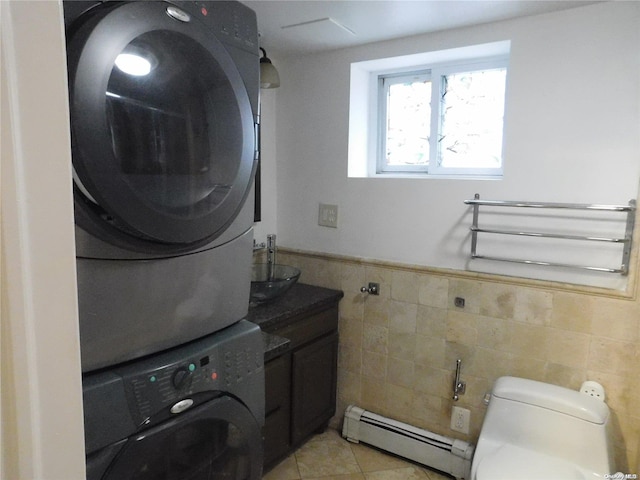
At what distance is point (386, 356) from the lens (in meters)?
2.22

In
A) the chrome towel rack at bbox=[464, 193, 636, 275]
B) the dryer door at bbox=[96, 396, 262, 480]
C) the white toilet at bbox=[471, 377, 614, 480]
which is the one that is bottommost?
the white toilet at bbox=[471, 377, 614, 480]

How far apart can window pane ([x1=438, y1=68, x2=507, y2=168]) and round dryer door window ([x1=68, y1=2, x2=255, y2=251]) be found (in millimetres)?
1368

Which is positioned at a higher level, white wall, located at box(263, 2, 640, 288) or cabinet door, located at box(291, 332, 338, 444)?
→ white wall, located at box(263, 2, 640, 288)

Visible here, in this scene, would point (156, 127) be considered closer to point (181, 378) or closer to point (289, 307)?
point (181, 378)

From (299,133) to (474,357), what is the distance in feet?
4.72

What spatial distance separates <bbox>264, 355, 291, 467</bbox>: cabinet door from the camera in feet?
5.95

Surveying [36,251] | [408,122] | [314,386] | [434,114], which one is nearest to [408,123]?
[408,122]

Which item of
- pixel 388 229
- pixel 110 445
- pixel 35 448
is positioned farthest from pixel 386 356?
pixel 35 448

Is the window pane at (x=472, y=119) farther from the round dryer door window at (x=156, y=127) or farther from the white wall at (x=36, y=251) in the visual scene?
the white wall at (x=36, y=251)

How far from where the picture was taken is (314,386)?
2.12m

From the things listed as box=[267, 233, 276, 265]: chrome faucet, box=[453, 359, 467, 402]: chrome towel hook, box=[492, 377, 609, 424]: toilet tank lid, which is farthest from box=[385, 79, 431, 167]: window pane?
box=[492, 377, 609, 424]: toilet tank lid

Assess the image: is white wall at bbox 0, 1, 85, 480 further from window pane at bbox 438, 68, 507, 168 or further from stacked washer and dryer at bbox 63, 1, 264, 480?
window pane at bbox 438, 68, 507, 168

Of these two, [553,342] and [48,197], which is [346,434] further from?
[48,197]

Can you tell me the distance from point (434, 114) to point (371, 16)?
1.96 feet
